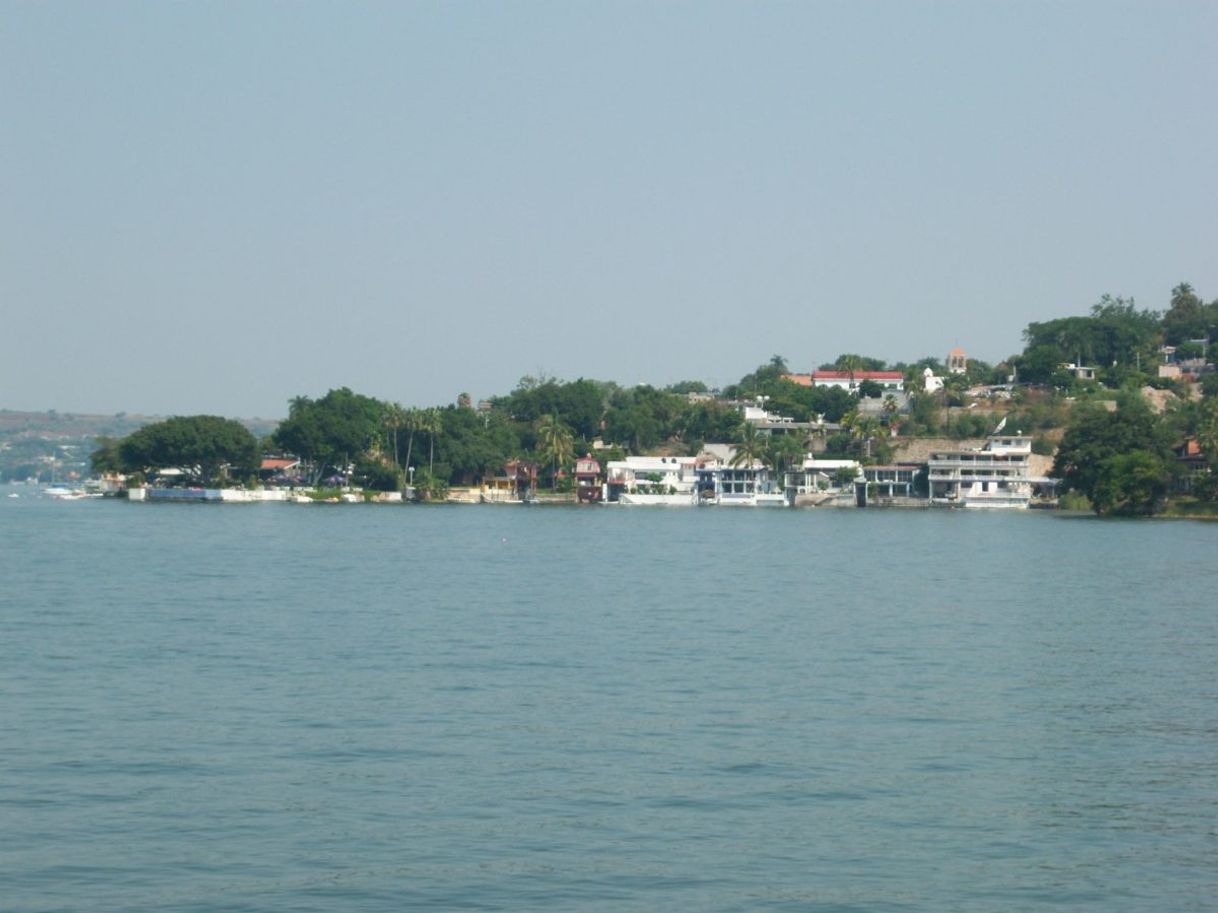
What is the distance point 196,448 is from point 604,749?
116 metres

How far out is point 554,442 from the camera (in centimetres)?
14425

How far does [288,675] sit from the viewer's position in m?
25.5

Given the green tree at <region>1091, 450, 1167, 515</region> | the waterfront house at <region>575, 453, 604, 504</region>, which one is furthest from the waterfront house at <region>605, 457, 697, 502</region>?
the green tree at <region>1091, 450, 1167, 515</region>

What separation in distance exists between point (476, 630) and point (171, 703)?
10.9m

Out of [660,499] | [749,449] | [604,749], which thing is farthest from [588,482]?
[604,749]

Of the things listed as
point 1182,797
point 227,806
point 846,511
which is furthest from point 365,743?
point 846,511

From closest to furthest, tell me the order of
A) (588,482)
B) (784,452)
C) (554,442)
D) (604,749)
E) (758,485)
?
1. (604,749)
2. (784,452)
3. (758,485)
4. (588,482)
5. (554,442)

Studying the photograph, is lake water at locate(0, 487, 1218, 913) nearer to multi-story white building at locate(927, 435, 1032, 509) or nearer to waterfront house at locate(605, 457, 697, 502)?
multi-story white building at locate(927, 435, 1032, 509)

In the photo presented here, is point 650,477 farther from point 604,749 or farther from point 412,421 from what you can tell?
point 604,749

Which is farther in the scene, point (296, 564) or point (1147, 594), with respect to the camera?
point (296, 564)

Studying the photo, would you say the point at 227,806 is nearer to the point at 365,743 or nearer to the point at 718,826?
the point at 365,743

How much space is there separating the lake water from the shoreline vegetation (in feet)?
249

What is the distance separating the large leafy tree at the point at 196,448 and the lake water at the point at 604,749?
89.3m

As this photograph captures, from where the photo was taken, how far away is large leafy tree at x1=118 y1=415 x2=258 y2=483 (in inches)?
5157
